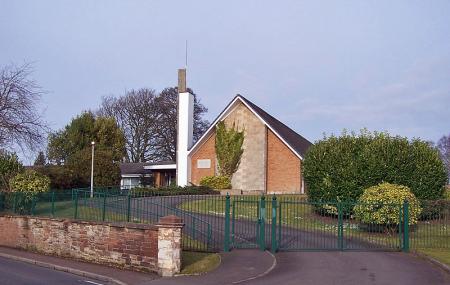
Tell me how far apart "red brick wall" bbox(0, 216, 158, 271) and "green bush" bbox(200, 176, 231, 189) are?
21.6 meters

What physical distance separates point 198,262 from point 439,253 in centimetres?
760

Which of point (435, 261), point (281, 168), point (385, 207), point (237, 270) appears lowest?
point (237, 270)

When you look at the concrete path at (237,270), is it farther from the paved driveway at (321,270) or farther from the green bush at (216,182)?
the green bush at (216,182)

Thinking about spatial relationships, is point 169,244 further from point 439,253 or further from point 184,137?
point 184,137

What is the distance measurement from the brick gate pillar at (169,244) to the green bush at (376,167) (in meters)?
14.0

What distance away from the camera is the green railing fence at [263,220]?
672 inches

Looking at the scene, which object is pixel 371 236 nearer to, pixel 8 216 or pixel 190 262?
pixel 190 262

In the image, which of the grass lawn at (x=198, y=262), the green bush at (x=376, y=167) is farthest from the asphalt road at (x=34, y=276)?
the green bush at (x=376, y=167)

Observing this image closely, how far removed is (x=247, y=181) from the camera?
136 feet

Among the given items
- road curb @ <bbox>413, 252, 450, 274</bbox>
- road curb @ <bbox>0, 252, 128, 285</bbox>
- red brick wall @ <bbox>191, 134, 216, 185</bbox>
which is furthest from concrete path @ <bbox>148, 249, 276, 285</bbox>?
red brick wall @ <bbox>191, 134, 216, 185</bbox>

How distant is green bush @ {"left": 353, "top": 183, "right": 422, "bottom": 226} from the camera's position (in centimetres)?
1956

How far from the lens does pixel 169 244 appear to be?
1310cm

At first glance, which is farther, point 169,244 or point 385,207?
point 385,207

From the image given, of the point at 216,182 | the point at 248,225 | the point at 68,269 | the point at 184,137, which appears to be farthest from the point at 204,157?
the point at 68,269
